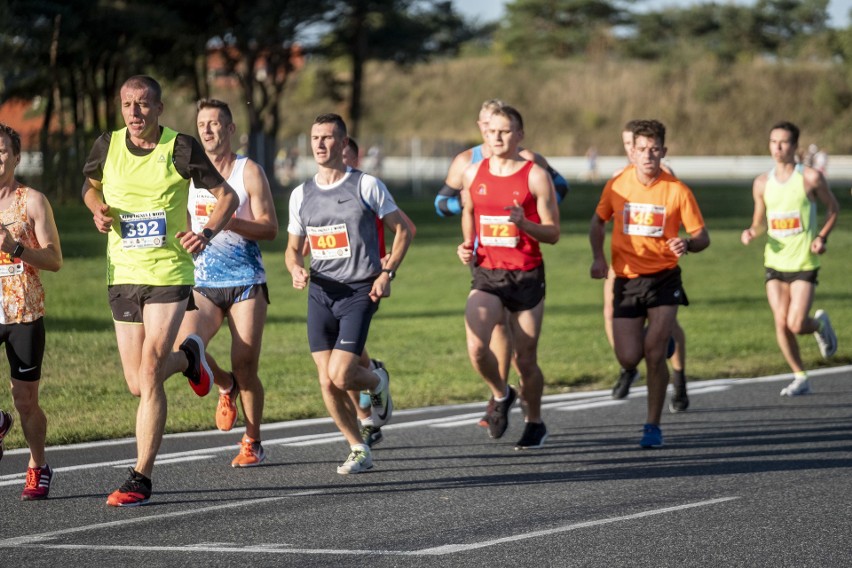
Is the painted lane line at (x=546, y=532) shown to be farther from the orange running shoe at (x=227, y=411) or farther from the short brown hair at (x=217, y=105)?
the short brown hair at (x=217, y=105)

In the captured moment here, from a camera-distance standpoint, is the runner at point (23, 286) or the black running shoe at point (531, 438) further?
the black running shoe at point (531, 438)

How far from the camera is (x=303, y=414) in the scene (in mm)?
11977

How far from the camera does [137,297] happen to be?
312 inches

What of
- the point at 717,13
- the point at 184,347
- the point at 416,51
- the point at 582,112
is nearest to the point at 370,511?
the point at 184,347

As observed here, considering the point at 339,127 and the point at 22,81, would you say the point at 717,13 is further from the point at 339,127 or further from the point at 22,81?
the point at 339,127

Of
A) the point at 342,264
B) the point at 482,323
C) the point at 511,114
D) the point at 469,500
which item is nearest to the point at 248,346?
the point at 342,264

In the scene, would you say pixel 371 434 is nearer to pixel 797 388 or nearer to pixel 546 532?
pixel 546 532

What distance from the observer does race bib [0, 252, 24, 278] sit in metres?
8.18

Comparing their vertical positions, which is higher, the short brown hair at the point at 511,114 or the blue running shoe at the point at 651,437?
the short brown hair at the point at 511,114

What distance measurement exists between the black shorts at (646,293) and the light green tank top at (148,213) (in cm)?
342

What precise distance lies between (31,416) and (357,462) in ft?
6.33

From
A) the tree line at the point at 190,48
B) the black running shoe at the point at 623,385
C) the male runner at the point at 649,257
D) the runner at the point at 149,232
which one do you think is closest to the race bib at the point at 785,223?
the black running shoe at the point at 623,385

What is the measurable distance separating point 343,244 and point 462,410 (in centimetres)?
340

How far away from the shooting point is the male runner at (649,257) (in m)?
10.1
